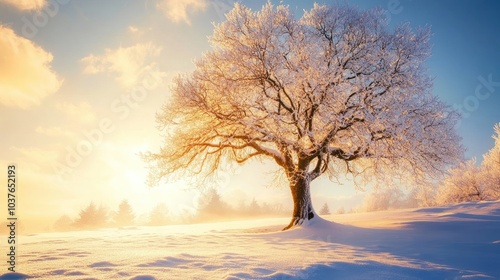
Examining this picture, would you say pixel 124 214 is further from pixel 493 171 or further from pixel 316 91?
pixel 493 171

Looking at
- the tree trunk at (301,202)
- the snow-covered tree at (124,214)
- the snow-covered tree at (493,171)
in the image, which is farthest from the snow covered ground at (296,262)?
the snow-covered tree at (124,214)

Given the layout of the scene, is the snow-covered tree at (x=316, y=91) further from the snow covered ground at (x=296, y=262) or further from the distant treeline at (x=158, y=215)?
the distant treeline at (x=158, y=215)

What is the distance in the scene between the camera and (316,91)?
12.4 metres

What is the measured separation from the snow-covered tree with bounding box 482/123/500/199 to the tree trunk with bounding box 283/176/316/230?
31.8 meters

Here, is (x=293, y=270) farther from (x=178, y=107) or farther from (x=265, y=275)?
(x=178, y=107)

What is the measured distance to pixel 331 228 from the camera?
12.3 metres

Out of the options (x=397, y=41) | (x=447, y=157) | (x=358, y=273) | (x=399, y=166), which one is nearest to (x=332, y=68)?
(x=397, y=41)

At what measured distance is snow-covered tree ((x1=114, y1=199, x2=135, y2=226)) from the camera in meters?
53.0

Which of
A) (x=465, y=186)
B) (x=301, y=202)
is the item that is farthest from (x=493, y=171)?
(x=301, y=202)

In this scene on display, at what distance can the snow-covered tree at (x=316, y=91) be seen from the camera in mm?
12609

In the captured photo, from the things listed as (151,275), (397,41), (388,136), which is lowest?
(151,275)

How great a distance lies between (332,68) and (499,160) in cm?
3272

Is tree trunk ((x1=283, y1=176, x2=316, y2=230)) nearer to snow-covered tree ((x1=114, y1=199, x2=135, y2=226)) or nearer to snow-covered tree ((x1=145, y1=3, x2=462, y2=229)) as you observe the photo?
snow-covered tree ((x1=145, y1=3, x2=462, y2=229))

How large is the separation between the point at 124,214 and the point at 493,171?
57042mm
